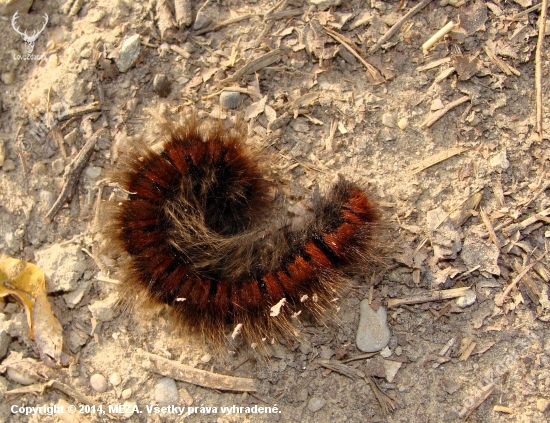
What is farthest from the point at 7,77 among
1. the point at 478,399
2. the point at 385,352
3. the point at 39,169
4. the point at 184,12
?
the point at 478,399

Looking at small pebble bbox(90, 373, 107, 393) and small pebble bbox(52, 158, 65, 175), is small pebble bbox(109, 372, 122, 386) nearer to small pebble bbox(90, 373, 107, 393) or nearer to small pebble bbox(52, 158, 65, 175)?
small pebble bbox(90, 373, 107, 393)

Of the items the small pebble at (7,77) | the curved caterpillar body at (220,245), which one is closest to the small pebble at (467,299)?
the curved caterpillar body at (220,245)

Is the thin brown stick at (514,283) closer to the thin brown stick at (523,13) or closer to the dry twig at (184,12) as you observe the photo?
the thin brown stick at (523,13)

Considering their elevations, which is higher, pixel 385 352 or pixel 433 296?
pixel 433 296

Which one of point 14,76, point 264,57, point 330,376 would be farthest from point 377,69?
point 14,76

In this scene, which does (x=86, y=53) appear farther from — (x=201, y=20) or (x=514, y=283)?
(x=514, y=283)

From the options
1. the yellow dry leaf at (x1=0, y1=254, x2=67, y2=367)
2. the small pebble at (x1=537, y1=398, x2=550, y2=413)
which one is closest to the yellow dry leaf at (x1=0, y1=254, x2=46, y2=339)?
the yellow dry leaf at (x1=0, y1=254, x2=67, y2=367)
